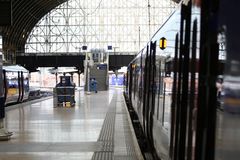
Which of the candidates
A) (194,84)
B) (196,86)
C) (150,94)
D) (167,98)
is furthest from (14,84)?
(196,86)

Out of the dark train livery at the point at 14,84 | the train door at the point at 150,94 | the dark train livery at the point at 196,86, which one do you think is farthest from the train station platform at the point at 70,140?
the dark train livery at the point at 14,84

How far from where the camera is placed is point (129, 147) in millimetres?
11227

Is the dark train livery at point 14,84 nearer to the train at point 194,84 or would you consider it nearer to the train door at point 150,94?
the train door at point 150,94

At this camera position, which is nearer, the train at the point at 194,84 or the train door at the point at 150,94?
the train at the point at 194,84

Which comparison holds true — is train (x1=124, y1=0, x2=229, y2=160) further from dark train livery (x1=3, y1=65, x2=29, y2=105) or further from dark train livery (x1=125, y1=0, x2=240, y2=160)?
dark train livery (x1=3, y1=65, x2=29, y2=105)

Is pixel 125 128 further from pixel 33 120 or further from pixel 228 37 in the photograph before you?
pixel 228 37

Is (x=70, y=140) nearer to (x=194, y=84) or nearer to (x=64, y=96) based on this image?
(x=194, y=84)

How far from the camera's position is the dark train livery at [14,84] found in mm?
31891

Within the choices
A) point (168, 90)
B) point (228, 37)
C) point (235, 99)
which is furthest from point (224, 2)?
point (168, 90)

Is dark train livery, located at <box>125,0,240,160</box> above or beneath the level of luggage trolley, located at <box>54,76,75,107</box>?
above

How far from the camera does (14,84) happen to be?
34625 mm

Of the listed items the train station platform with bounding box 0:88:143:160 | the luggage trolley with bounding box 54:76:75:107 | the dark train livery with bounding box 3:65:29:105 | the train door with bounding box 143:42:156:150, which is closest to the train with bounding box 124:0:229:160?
the train door with bounding box 143:42:156:150

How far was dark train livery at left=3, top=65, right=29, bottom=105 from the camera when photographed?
3189 centimetres

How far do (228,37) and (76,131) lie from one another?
1221 centimetres
